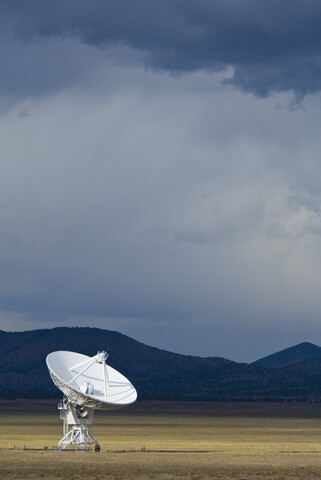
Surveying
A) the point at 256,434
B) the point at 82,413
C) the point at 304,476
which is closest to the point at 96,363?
the point at 82,413

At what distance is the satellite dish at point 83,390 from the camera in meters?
76.6

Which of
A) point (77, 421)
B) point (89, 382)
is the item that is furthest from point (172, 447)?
point (77, 421)

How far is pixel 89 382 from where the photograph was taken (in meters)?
79.1

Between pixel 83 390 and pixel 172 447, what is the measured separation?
22.6 metres

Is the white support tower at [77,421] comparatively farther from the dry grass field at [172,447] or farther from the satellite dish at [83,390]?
the dry grass field at [172,447]

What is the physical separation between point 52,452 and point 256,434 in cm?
4285

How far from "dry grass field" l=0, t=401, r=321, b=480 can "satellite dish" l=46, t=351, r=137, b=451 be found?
7.79 ft

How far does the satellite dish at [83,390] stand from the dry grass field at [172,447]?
2.37 m

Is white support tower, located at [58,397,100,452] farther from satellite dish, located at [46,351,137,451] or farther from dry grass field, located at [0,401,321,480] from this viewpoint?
dry grass field, located at [0,401,321,480]

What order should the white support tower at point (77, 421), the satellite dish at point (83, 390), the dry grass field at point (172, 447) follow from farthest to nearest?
the white support tower at point (77, 421), the satellite dish at point (83, 390), the dry grass field at point (172, 447)

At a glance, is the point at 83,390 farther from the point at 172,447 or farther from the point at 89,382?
the point at 172,447

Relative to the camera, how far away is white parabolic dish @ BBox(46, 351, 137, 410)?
76312mm

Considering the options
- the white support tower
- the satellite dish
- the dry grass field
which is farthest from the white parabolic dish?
the dry grass field

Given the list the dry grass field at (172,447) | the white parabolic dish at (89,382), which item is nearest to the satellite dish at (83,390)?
the white parabolic dish at (89,382)
